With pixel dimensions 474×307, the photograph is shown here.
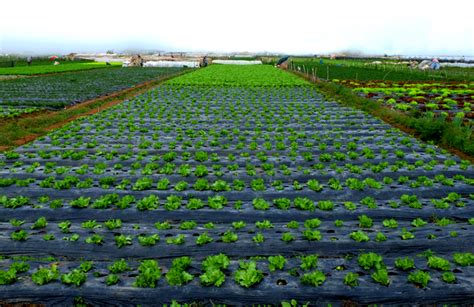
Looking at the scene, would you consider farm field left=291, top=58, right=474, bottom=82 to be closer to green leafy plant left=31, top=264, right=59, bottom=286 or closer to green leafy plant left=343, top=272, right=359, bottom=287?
green leafy plant left=343, top=272, right=359, bottom=287

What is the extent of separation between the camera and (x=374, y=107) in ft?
68.9

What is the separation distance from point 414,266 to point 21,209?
7.61 m

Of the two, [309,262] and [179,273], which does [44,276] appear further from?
[309,262]

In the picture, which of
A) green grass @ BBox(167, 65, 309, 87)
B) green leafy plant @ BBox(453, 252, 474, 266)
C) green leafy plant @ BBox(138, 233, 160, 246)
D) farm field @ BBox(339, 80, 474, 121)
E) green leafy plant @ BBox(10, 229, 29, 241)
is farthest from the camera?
green grass @ BBox(167, 65, 309, 87)

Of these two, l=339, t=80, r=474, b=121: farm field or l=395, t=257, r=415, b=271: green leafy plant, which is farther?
l=339, t=80, r=474, b=121: farm field

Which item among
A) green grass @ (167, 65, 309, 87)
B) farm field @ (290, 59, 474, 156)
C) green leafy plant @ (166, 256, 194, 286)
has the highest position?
green grass @ (167, 65, 309, 87)

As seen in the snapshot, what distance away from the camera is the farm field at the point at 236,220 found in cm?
516

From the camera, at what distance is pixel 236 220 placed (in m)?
7.34

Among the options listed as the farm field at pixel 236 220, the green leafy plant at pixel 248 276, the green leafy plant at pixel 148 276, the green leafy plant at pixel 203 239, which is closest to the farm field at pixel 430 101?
the farm field at pixel 236 220

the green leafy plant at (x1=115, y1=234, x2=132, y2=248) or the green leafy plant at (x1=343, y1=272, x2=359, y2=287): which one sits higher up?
the green leafy plant at (x1=115, y1=234, x2=132, y2=248)

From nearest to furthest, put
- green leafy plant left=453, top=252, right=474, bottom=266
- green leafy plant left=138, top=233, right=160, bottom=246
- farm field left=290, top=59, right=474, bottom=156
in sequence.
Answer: green leafy plant left=453, top=252, right=474, bottom=266, green leafy plant left=138, top=233, right=160, bottom=246, farm field left=290, top=59, right=474, bottom=156

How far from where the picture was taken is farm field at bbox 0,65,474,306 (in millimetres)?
5160

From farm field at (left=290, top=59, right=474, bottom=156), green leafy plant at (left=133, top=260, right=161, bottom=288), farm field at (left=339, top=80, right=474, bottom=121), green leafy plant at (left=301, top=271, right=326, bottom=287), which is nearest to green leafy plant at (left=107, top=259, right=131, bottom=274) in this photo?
green leafy plant at (left=133, top=260, right=161, bottom=288)

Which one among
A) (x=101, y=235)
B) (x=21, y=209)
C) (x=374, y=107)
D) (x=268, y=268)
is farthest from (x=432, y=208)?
(x=374, y=107)
